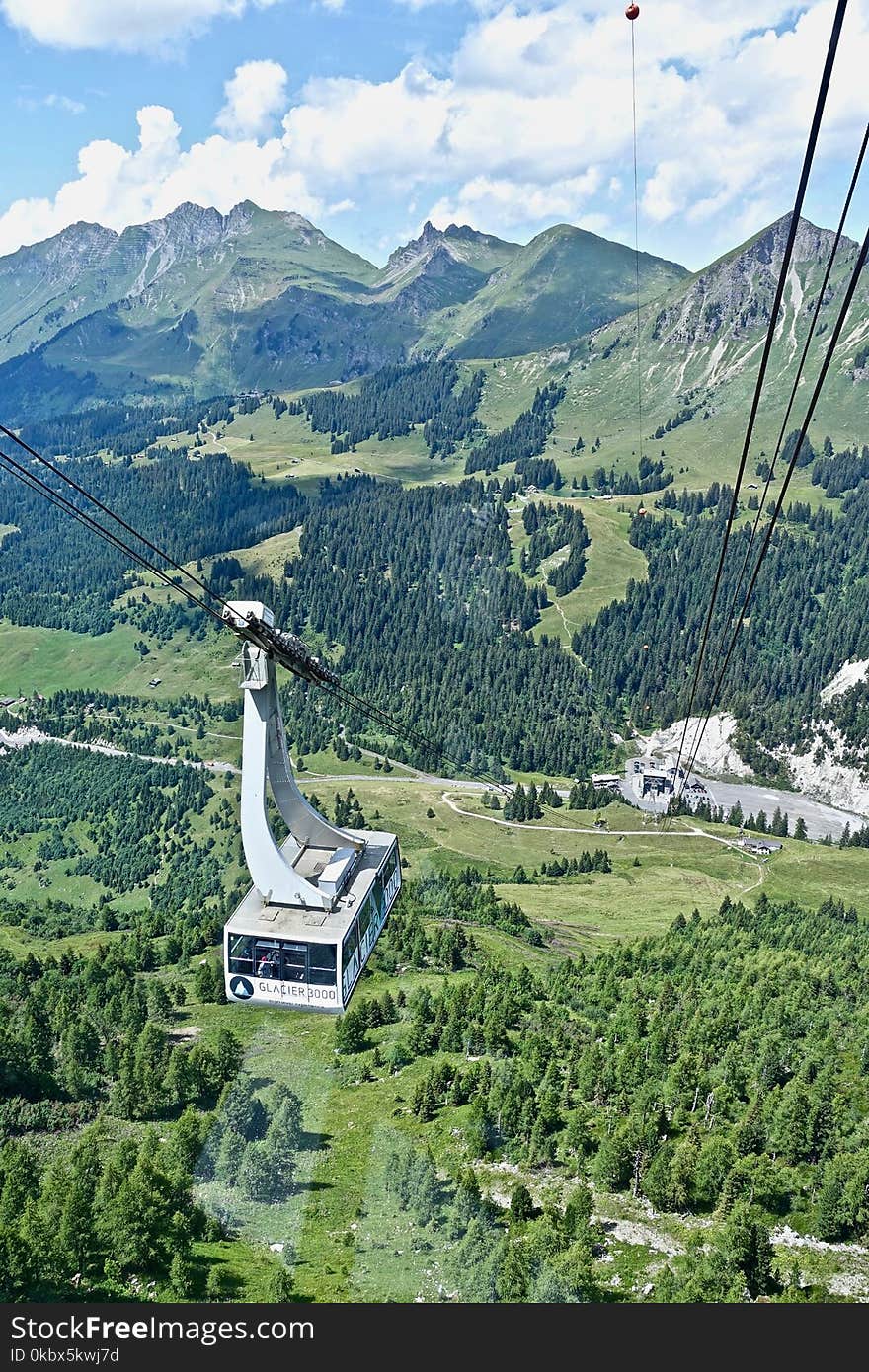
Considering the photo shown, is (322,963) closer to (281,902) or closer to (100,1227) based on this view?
(281,902)

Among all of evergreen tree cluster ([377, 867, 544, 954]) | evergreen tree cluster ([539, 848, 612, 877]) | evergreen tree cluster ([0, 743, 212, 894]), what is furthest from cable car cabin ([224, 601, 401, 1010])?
evergreen tree cluster ([0, 743, 212, 894])

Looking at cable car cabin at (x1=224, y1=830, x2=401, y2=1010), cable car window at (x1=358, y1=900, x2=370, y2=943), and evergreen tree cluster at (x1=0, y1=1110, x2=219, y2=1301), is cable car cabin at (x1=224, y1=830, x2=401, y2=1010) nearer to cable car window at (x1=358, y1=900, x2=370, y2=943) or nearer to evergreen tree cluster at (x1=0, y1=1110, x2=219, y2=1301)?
cable car window at (x1=358, y1=900, x2=370, y2=943)

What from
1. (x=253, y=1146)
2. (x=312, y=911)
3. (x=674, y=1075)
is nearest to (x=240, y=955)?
(x=312, y=911)

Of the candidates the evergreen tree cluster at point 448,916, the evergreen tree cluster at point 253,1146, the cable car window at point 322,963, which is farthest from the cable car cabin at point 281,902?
the evergreen tree cluster at point 448,916

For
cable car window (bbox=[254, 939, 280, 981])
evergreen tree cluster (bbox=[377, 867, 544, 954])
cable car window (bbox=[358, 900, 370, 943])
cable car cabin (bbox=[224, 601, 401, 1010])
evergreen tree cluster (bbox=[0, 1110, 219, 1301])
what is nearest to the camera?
cable car cabin (bbox=[224, 601, 401, 1010])

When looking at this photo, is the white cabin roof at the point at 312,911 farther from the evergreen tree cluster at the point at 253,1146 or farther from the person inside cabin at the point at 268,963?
the evergreen tree cluster at the point at 253,1146

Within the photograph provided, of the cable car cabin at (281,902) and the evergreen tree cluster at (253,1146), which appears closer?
the cable car cabin at (281,902)

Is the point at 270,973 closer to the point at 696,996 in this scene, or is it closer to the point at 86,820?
the point at 696,996
